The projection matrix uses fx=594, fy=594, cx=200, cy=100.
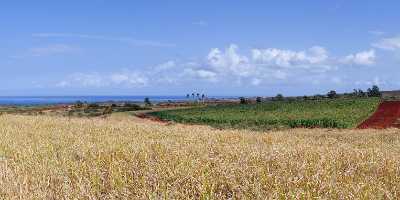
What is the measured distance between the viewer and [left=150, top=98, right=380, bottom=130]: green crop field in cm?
4309

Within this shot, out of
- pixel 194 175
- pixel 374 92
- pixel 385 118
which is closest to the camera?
pixel 194 175

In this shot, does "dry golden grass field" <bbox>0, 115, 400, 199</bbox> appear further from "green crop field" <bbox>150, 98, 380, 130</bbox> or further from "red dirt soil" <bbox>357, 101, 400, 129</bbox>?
"red dirt soil" <bbox>357, 101, 400, 129</bbox>

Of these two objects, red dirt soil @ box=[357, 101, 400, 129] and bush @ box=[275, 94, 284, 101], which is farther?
bush @ box=[275, 94, 284, 101]

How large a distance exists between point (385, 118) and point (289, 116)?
25.5 ft

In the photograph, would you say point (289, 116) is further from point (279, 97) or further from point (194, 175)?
point (279, 97)

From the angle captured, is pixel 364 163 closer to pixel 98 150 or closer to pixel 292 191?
pixel 292 191

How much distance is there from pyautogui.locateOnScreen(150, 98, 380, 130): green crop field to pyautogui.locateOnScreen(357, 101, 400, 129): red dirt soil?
72 centimetres

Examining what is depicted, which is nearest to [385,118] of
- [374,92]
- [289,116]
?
[289,116]

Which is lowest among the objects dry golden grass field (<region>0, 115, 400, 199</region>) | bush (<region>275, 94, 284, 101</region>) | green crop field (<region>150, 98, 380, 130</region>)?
green crop field (<region>150, 98, 380, 130</region>)

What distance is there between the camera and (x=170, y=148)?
37.4ft

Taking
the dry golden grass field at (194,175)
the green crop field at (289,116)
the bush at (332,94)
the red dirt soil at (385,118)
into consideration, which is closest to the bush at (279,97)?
the bush at (332,94)

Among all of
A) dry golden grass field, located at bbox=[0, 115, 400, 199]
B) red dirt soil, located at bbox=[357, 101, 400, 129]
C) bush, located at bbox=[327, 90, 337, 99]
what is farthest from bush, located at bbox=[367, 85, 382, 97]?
dry golden grass field, located at bbox=[0, 115, 400, 199]

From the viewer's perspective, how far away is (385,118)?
147 ft

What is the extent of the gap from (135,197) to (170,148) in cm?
429
